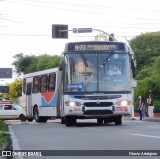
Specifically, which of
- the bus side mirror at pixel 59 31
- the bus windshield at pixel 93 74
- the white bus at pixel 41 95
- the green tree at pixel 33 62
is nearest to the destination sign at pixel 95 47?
the bus windshield at pixel 93 74

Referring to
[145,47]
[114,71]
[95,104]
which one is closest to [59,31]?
[114,71]

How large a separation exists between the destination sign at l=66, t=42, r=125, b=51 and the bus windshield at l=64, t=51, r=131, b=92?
311mm

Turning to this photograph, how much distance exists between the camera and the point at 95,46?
2452cm

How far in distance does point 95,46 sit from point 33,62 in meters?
91.5

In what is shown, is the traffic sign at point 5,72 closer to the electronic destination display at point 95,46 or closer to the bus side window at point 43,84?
the bus side window at point 43,84

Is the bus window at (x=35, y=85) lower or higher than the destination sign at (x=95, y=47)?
lower

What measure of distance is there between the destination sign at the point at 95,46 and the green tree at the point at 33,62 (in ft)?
250

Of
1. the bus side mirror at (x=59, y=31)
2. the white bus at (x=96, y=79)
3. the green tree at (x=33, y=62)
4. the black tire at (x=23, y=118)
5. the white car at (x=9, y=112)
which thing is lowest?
the black tire at (x=23, y=118)

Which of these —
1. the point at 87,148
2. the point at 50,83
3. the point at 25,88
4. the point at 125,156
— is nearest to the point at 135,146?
the point at 87,148

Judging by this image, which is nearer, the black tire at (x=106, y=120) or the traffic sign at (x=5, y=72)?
the black tire at (x=106, y=120)

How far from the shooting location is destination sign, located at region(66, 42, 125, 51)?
24.4m

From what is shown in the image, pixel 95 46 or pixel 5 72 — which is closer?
pixel 95 46

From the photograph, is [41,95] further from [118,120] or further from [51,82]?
[118,120]

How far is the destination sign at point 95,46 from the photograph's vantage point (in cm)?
2439
